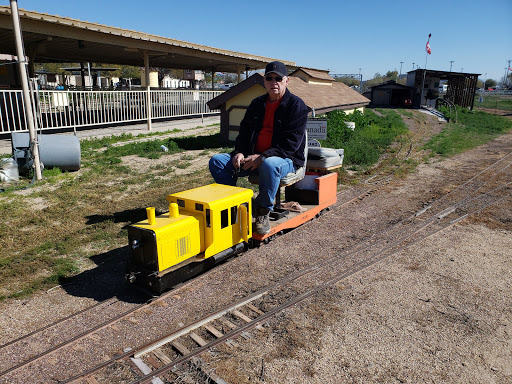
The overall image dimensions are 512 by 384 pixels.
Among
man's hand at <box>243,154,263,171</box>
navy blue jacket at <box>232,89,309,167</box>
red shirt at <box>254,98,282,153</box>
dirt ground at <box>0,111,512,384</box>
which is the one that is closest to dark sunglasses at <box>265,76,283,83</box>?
navy blue jacket at <box>232,89,309,167</box>

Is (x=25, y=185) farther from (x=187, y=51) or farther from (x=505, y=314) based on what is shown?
(x=187, y=51)

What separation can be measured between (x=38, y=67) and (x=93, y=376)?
194ft

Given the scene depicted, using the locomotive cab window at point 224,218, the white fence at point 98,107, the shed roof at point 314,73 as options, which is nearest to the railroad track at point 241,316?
the locomotive cab window at point 224,218

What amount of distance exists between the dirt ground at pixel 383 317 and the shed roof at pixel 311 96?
8781mm

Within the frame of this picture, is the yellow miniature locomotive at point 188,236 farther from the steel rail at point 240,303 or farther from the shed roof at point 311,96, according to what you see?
the shed roof at point 311,96

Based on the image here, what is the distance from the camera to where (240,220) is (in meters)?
4.75

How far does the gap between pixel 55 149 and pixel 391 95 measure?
38.9m

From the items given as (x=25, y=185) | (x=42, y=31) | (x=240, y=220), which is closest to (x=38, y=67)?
(x=42, y=31)

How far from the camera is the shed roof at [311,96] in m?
14.0

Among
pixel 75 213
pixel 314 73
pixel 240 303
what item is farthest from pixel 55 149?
pixel 314 73

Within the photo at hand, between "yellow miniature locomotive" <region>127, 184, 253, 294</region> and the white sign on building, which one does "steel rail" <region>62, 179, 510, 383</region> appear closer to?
"yellow miniature locomotive" <region>127, 184, 253, 294</region>

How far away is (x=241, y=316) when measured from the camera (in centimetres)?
388

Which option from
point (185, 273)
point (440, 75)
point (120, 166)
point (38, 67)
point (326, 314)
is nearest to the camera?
point (326, 314)

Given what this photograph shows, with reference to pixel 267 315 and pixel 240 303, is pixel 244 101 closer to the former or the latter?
pixel 240 303
